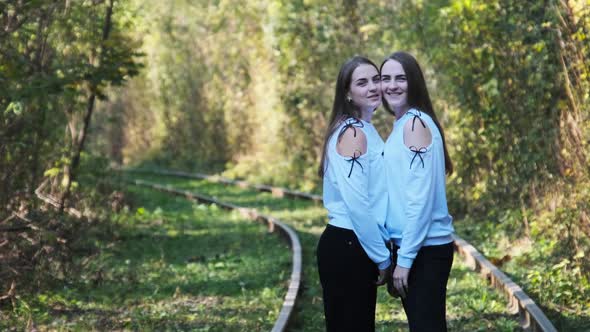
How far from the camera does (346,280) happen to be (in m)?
4.44

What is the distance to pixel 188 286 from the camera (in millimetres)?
10922

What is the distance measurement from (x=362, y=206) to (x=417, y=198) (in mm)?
256

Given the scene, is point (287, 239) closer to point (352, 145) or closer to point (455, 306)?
point (455, 306)

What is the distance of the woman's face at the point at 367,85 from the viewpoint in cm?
440

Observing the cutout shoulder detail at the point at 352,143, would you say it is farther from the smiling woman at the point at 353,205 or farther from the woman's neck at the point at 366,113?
the woman's neck at the point at 366,113

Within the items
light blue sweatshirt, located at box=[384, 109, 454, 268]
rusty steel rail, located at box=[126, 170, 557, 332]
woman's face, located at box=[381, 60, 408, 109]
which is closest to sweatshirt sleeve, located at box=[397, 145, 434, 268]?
light blue sweatshirt, located at box=[384, 109, 454, 268]

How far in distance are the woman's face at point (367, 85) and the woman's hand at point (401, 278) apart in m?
0.74

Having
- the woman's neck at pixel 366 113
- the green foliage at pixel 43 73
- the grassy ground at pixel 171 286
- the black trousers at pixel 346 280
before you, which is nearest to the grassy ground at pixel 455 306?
the grassy ground at pixel 171 286

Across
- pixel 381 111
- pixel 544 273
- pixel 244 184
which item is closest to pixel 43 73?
pixel 544 273

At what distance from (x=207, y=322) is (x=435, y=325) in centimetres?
477

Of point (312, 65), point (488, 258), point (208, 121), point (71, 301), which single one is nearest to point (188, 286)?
point (71, 301)

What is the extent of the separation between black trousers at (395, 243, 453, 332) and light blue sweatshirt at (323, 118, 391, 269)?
0.15 m

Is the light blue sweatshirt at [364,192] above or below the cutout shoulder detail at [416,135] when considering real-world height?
below

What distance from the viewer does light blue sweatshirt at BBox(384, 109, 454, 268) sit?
4188mm
